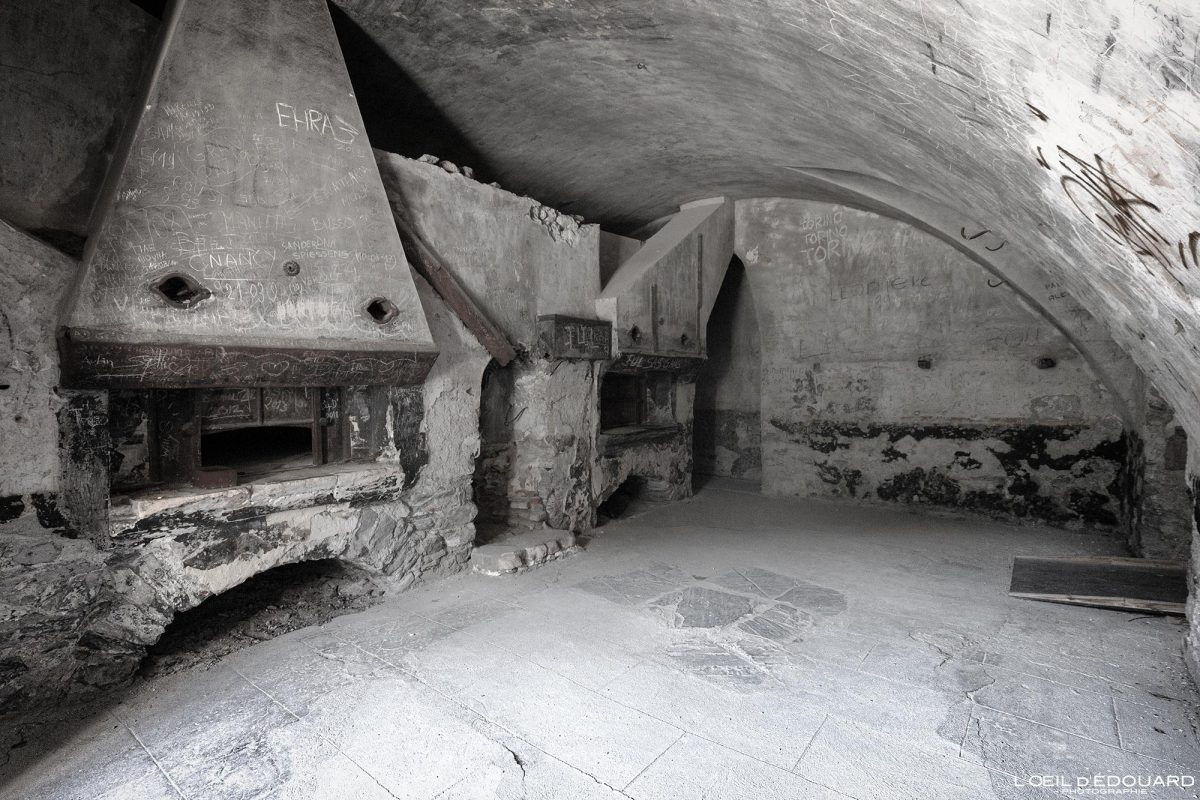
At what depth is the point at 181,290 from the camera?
10.7ft

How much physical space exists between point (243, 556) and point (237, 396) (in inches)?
40.4

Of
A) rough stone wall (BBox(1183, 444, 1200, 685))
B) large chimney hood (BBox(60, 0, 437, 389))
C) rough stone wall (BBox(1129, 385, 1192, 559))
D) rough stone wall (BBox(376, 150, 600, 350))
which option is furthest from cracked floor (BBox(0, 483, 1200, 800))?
rough stone wall (BBox(376, 150, 600, 350))

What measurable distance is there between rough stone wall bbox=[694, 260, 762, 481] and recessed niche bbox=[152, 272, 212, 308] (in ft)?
25.9

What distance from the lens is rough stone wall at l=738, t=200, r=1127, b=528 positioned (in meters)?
6.28

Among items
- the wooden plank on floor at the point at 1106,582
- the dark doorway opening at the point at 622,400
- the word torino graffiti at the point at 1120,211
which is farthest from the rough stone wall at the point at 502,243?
the wooden plank on floor at the point at 1106,582

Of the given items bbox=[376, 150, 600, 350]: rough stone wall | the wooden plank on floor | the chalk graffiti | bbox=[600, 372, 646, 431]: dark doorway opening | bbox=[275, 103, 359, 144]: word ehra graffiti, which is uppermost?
bbox=[275, 103, 359, 144]: word ehra graffiti

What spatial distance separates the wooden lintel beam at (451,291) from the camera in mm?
4434

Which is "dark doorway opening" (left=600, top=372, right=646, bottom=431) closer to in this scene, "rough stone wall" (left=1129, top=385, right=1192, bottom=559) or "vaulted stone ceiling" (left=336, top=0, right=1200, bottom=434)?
"vaulted stone ceiling" (left=336, top=0, right=1200, bottom=434)

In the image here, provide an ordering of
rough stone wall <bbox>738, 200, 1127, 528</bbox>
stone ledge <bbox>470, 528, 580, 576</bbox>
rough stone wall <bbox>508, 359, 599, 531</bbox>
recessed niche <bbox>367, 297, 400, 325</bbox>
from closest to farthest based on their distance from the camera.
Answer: recessed niche <bbox>367, 297, 400, 325</bbox>
stone ledge <bbox>470, 528, 580, 576</bbox>
rough stone wall <bbox>508, 359, 599, 531</bbox>
rough stone wall <bbox>738, 200, 1127, 528</bbox>

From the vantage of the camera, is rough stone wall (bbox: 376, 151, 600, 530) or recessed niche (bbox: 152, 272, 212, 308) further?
rough stone wall (bbox: 376, 151, 600, 530)

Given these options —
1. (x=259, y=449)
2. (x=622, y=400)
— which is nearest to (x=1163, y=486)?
(x=622, y=400)

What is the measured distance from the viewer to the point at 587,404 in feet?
20.2

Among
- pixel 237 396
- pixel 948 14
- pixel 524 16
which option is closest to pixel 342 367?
pixel 237 396

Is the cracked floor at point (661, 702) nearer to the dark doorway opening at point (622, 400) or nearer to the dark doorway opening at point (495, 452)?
the dark doorway opening at point (495, 452)
